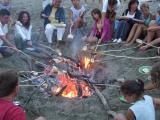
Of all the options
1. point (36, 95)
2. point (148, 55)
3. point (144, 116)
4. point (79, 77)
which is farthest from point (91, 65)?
point (144, 116)

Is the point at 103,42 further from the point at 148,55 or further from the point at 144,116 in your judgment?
the point at 144,116

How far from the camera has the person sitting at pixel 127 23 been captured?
26.9 feet

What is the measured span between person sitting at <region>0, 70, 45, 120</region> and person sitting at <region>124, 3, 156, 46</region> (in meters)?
5.19

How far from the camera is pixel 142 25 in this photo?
7.85 m

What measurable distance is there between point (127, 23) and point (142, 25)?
1.71ft

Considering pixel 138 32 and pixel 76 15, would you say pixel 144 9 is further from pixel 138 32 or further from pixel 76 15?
pixel 76 15

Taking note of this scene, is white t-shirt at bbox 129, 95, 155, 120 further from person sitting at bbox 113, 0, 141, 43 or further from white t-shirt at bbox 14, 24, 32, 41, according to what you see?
white t-shirt at bbox 14, 24, 32, 41

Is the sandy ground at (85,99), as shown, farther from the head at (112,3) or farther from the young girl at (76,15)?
the head at (112,3)

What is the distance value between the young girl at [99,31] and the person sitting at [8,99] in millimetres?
5320

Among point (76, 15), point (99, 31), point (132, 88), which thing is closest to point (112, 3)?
point (99, 31)

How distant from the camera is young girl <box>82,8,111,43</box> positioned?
27.6ft

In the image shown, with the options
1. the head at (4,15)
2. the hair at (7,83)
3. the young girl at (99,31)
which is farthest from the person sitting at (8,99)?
the young girl at (99,31)

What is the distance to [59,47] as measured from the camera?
8.43 m

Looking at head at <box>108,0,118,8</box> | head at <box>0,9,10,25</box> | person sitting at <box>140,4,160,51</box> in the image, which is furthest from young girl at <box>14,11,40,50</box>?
person sitting at <box>140,4,160,51</box>
